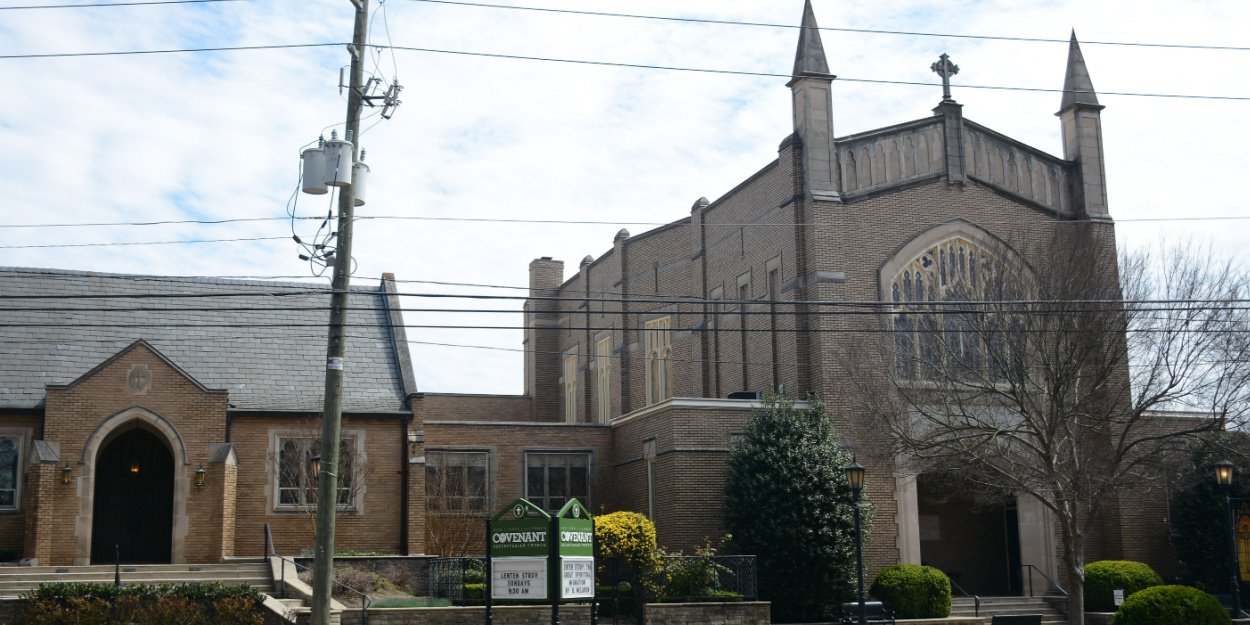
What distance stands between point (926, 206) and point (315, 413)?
650 inches

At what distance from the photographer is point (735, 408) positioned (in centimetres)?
3161

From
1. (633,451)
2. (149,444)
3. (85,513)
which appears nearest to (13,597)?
(85,513)

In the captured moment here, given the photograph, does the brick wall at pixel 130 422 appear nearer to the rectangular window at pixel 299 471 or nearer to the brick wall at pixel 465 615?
the rectangular window at pixel 299 471

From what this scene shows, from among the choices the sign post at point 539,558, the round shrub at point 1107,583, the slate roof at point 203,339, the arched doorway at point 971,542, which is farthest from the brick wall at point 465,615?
the arched doorway at point 971,542

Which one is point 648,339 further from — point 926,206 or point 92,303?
point 92,303

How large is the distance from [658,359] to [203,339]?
1509 centimetres

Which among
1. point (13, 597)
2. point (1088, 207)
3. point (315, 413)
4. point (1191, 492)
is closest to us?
point (13, 597)

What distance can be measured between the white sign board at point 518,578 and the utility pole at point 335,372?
3.03 m

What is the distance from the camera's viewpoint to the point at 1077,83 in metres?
35.9

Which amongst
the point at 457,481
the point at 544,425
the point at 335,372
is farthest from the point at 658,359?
the point at 335,372

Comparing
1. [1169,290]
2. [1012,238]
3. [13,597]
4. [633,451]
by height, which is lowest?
[13,597]

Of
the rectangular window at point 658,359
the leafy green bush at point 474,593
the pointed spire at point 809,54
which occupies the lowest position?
the leafy green bush at point 474,593

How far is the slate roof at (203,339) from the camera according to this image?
30.5 meters

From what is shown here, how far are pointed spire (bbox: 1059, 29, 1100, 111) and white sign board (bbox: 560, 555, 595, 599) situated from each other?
23.3 metres
